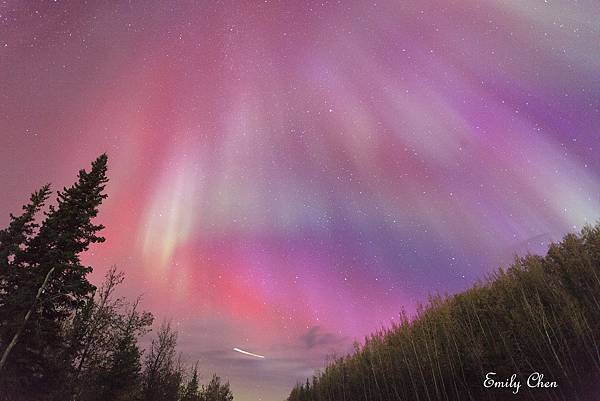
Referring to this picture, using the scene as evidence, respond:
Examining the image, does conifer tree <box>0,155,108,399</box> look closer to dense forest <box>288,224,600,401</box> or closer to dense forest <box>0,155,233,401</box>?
dense forest <box>0,155,233,401</box>

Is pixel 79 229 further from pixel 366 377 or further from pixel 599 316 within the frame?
pixel 366 377

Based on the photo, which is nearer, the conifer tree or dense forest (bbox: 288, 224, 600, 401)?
the conifer tree

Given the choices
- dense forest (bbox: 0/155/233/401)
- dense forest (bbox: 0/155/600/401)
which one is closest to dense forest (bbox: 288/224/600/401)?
dense forest (bbox: 0/155/600/401)

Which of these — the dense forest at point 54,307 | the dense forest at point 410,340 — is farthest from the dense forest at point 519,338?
the dense forest at point 54,307

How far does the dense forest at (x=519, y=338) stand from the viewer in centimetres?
2962

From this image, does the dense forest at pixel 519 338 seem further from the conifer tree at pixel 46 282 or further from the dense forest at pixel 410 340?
the conifer tree at pixel 46 282

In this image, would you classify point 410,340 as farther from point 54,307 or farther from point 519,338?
point 54,307

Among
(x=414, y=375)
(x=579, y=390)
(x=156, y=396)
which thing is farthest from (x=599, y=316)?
(x=156, y=396)

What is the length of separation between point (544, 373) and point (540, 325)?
14.0 feet

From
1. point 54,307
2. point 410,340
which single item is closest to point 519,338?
point 410,340

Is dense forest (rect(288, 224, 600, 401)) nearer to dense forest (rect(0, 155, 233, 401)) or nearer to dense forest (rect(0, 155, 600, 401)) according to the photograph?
dense forest (rect(0, 155, 600, 401))

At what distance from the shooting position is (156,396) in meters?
47.5

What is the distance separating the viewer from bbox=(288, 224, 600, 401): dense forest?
2962cm

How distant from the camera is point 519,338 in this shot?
34.7 meters
